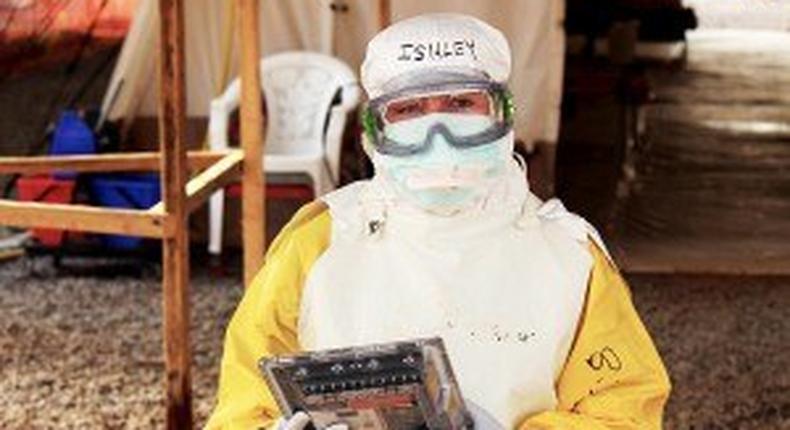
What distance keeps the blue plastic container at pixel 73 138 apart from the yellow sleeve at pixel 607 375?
3.75 m

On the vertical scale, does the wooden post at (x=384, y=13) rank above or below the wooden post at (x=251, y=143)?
above

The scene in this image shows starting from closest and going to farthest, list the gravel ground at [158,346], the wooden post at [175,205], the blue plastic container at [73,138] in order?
the wooden post at [175,205]
the gravel ground at [158,346]
the blue plastic container at [73,138]

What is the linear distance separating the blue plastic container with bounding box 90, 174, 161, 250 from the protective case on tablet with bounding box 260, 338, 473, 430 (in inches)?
141

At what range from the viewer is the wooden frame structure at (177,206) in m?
2.42

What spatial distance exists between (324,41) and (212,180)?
2605 mm

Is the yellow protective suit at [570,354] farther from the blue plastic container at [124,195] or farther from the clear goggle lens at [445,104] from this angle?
the blue plastic container at [124,195]

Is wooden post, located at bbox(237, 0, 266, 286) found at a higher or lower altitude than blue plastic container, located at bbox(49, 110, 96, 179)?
higher

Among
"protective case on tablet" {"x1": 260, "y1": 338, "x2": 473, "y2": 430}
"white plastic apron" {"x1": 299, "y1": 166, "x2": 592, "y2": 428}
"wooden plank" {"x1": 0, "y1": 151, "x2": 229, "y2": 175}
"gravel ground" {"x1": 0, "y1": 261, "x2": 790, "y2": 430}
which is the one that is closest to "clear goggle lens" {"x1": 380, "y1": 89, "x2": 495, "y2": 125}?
"white plastic apron" {"x1": 299, "y1": 166, "x2": 592, "y2": 428}

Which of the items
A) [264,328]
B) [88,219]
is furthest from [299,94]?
[264,328]

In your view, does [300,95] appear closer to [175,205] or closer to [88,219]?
[88,219]

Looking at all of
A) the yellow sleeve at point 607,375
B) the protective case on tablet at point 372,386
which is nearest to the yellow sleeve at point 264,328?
the protective case on tablet at point 372,386

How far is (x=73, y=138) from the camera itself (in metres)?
5.20

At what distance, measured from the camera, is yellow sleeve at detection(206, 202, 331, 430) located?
1779mm

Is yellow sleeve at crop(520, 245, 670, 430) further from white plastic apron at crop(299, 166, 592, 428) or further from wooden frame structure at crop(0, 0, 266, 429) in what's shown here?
wooden frame structure at crop(0, 0, 266, 429)
